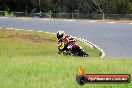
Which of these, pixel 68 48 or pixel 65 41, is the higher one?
pixel 65 41

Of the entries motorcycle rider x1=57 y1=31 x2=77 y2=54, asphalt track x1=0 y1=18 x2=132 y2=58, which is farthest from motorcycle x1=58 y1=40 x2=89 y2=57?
asphalt track x1=0 y1=18 x2=132 y2=58

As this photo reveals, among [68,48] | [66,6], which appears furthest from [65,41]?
[66,6]

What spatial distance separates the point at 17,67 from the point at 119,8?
5761cm

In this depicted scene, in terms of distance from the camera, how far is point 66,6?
66.8 metres

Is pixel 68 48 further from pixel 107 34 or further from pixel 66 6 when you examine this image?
pixel 66 6

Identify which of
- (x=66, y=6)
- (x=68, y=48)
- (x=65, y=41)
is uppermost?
(x=65, y=41)

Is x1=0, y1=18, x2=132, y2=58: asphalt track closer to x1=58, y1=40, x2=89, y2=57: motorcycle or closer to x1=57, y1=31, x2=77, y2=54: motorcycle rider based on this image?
x1=58, y1=40, x2=89, y2=57: motorcycle

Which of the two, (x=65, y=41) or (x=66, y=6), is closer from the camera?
(x=65, y=41)

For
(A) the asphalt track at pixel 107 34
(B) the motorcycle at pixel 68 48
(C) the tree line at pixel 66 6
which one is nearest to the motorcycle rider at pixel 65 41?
(B) the motorcycle at pixel 68 48

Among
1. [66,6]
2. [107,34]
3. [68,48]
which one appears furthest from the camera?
[66,6]

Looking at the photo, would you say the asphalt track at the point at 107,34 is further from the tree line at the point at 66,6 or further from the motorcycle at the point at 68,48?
the tree line at the point at 66,6

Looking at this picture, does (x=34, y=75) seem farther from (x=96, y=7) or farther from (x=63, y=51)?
(x=96, y=7)

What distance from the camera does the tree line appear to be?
64.8m

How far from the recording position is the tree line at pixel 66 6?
64.8 m
